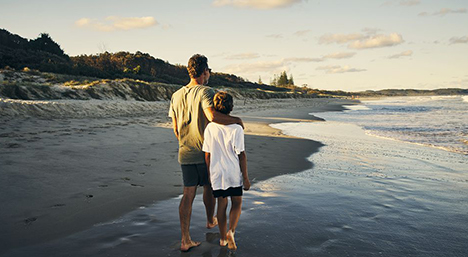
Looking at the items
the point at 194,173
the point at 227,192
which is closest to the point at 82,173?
the point at 194,173

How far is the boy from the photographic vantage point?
129 inches

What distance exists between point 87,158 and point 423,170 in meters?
7.59

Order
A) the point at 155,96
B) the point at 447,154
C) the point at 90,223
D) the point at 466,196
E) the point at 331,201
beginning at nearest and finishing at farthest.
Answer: the point at 90,223, the point at 331,201, the point at 466,196, the point at 447,154, the point at 155,96

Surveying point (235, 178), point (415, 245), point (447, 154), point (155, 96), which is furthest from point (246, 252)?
point (155, 96)

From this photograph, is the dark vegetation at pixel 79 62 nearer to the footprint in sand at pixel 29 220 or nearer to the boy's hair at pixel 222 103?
the footprint in sand at pixel 29 220

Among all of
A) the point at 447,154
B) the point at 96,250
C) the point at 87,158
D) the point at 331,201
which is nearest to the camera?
the point at 96,250

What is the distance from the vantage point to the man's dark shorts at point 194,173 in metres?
3.59

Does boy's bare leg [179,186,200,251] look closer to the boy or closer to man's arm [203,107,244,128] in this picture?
the boy

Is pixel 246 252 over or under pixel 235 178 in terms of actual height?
under

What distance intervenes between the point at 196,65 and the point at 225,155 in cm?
110

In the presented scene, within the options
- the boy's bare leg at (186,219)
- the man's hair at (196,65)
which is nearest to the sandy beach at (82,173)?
the boy's bare leg at (186,219)

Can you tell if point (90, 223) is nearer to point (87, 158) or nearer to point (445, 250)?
point (87, 158)

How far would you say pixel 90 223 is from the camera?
13.1ft

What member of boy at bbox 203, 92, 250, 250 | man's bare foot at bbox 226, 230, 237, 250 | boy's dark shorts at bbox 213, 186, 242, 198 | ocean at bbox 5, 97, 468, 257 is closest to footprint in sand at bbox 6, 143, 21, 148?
ocean at bbox 5, 97, 468, 257
